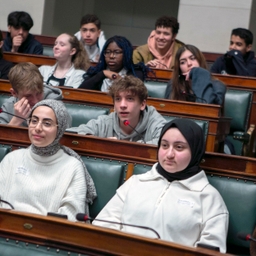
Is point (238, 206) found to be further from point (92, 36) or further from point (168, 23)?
point (92, 36)

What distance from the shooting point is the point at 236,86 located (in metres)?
3.59

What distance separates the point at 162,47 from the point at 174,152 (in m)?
2.17

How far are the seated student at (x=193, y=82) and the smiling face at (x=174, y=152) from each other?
120 cm

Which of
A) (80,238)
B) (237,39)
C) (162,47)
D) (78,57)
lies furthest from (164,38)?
(80,238)

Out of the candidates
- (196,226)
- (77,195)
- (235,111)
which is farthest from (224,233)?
(235,111)

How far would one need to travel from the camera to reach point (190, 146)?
1959mm

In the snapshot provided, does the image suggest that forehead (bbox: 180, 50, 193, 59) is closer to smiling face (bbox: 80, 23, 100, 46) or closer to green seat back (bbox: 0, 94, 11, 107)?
green seat back (bbox: 0, 94, 11, 107)

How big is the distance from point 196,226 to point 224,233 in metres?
0.09

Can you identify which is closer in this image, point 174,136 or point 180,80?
point 174,136

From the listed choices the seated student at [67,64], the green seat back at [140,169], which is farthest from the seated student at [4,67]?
the green seat back at [140,169]

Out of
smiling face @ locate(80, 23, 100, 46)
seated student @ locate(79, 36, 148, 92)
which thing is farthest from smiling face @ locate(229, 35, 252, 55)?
smiling face @ locate(80, 23, 100, 46)

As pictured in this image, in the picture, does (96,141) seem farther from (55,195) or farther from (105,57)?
(105,57)

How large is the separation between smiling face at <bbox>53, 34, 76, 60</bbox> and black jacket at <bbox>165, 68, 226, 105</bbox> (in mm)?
867

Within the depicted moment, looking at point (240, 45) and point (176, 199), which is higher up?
A: point (240, 45)
